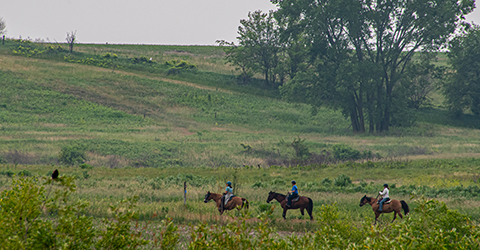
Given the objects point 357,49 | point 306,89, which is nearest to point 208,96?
point 306,89

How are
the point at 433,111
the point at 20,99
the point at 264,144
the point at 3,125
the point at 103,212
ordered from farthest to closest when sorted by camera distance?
the point at 433,111, the point at 20,99, the point at 3,125, the point at 264,144, the point at 103,212

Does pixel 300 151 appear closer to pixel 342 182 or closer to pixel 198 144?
pixel 198 144

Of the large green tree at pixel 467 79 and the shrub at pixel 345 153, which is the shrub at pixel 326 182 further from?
the large green tree at pixel 467 79

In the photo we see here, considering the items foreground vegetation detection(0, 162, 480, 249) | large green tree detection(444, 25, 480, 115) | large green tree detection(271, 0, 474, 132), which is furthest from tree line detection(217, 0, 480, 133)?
foreground vegetation detection(0, 162, 480, 249)

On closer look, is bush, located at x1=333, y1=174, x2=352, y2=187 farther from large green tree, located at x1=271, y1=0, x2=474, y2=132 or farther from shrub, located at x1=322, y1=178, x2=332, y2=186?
large green tree, located at x1=271, y1=0, x2=474, y2=132

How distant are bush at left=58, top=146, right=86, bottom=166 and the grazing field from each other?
0.42m

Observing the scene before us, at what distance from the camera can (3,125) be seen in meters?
45.9

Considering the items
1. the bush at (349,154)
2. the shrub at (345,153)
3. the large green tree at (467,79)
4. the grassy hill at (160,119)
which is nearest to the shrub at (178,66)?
the grassy hill at (160,119)

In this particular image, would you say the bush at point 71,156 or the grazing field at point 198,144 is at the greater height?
the grazing field at point 198,144

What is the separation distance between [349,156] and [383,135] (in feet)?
57.9

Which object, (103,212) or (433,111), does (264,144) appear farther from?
(433,111)

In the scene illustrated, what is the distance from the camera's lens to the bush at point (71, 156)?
32.5m

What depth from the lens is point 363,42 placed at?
53500 millimetres

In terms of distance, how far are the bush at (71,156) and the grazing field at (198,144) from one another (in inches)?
16.6
